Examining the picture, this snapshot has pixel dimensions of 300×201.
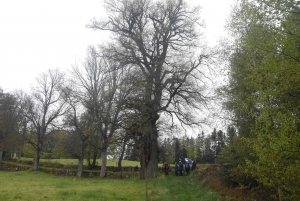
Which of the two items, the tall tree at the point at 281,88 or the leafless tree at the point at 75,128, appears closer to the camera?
the tall tree at the point at 281,88

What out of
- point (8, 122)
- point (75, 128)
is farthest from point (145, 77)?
point (8, 122)

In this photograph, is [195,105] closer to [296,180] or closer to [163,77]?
[163,77]

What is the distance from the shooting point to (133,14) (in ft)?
64.8

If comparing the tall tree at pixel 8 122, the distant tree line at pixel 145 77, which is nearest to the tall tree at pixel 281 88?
the distant tree line at pixel 145 77

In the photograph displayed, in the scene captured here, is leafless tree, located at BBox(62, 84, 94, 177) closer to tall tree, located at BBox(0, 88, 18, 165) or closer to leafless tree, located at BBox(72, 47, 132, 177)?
leafless tree, located at BBox(72, 47, 132, 177)

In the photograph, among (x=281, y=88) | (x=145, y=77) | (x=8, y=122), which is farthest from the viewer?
(x=8, y=122)

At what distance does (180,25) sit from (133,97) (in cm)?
→ 763

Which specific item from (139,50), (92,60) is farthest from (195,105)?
(92,60)

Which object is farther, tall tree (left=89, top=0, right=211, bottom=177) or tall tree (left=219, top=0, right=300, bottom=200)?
tall tree (left=89, top=0, right=211, bottom=177)

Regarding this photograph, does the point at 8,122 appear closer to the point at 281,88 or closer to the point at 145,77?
the point at 145,77

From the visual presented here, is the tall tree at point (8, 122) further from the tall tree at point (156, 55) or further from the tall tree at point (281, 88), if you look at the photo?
the tall tree at point (281, 88)

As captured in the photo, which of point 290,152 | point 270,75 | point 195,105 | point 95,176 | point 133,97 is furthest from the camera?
point 95,176

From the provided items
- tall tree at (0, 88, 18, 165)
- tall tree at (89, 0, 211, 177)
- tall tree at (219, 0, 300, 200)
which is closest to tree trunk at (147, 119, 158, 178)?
tall tree at (89, 0, 211, 177)

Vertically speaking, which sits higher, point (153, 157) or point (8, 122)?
point (8, 122)
